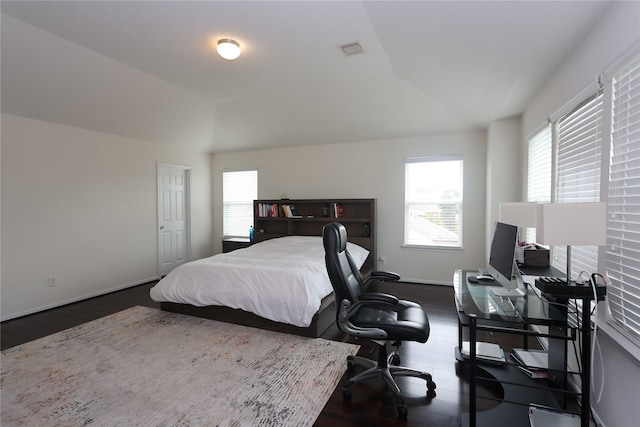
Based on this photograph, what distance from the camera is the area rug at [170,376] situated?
1.85m

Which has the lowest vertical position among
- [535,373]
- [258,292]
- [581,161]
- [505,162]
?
[535,373]

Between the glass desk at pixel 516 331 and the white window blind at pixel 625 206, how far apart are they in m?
0.24

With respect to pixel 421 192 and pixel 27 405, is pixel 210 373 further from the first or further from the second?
pixel 421 192

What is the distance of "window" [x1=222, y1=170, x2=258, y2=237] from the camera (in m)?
6.07

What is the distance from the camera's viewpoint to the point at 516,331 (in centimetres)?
166

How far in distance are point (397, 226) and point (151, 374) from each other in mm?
3787

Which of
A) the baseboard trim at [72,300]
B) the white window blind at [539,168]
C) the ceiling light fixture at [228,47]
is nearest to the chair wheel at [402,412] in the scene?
the white window blind at [539,168]

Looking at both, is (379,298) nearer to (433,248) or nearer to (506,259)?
(506,259)

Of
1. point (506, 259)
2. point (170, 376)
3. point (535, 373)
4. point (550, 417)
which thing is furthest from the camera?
point (170, 376)

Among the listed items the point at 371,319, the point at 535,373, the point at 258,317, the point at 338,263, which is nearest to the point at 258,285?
the point at 258,317

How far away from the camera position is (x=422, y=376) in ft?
6.83

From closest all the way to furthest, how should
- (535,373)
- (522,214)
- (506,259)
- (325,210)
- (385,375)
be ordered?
(506,259) < (385,375) < (535,373) < (522,214) < (325,210)

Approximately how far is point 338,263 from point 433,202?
122 inches

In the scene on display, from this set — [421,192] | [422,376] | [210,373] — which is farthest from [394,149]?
[210,373]
